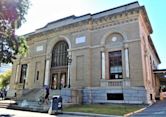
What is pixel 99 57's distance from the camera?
20.8 metres

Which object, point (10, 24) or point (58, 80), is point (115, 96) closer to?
point (58, 80)

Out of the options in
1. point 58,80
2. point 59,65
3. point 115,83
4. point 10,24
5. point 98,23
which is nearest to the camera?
point 10,24

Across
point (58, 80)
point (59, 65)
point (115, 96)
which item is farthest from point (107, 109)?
point (59, 65)

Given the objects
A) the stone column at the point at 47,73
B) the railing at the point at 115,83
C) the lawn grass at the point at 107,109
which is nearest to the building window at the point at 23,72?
the stone column at the point at 47,73

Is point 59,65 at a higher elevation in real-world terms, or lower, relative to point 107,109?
higher

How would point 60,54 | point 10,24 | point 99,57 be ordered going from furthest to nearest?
point 60,54
point 99,57
point 10,24

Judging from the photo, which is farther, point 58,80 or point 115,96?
point 58,80

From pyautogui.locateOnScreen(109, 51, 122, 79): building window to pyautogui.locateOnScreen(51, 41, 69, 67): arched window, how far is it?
6197mm

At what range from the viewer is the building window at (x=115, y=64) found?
19.5m

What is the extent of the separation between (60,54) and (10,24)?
10711 mm

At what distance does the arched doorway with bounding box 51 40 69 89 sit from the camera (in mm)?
23389

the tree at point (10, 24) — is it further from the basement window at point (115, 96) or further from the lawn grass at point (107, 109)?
the basement window at point (115, 96)

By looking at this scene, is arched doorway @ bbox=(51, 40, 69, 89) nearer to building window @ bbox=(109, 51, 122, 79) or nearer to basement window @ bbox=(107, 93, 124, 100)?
building window @ bbox=(109, 51, 122, 79)

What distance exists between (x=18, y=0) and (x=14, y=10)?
0.75 meters
